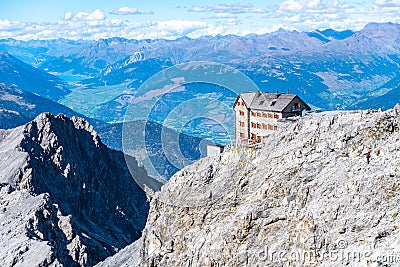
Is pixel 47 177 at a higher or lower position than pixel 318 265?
lower

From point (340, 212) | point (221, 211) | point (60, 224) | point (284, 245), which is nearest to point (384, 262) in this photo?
point (340, 212)

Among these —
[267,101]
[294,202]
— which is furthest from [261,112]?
[294,202]

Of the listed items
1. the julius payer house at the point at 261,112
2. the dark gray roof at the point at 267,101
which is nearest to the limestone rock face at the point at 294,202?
the julius payer house at the point at 261,112

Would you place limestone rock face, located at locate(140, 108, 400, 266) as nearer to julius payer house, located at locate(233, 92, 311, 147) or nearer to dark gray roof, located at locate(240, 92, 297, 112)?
julius payer house, located at locate(233, 92, 311, 147)

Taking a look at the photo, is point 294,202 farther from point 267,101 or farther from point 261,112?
point 267,101

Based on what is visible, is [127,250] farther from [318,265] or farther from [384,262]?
[384,262]

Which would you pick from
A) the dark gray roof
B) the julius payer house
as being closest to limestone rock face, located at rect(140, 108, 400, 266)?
the julius payer house

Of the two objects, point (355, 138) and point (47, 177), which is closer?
point (355, 138)
